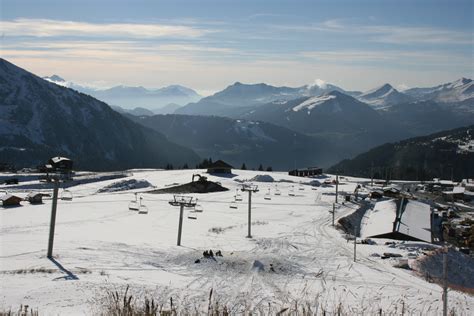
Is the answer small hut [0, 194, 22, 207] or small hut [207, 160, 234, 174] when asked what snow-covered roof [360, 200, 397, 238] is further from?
small hut [207, 160, 234, 174]

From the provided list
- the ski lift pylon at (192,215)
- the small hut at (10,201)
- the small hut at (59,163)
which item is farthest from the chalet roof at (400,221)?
the small hut at (10,201)

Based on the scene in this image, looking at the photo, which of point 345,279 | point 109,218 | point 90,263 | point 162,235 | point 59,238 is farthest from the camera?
point 109,218

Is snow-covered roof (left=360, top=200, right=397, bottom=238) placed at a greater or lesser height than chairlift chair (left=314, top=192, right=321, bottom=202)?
lesser

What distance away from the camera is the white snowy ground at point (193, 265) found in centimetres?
2139

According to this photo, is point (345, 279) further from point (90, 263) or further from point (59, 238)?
point (59, 238)

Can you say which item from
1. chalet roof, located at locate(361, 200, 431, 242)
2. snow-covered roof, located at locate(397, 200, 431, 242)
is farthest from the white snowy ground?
snow-covered roof, located at locate(397, 200, 431, 242)

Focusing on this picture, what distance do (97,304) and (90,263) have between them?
30.8ft

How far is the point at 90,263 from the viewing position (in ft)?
88.6

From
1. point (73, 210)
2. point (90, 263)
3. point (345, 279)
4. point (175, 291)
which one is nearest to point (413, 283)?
point (345, 279)

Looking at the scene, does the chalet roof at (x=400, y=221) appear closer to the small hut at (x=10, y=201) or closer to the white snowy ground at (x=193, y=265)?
the white snowy ground at (x=193, y=265)

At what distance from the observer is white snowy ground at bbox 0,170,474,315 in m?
21.4

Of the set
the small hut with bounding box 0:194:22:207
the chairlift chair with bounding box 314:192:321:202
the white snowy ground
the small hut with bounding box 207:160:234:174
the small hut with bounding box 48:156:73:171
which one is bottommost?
the white snowy ground

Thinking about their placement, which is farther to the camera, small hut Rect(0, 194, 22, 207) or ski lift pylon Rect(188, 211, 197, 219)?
small hut Rect(0, 194, 22, 207)

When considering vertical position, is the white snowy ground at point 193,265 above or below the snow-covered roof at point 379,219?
below
